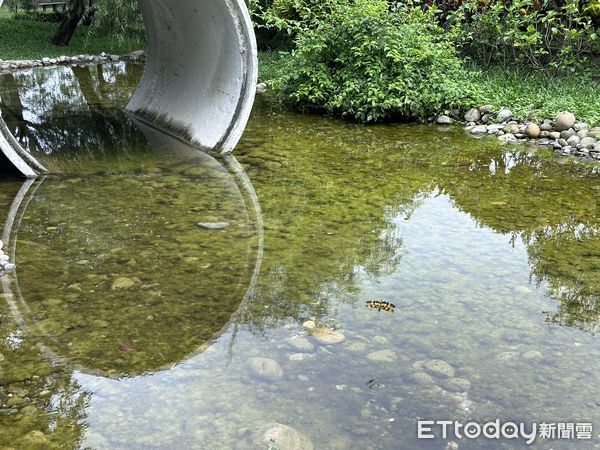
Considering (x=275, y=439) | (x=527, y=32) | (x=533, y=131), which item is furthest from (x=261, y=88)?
(x=275, y=439)

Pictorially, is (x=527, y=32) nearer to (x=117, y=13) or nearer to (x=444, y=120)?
(x=444, y=120)

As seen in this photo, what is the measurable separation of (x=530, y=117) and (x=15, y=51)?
447 inches

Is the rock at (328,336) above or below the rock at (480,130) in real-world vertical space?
above

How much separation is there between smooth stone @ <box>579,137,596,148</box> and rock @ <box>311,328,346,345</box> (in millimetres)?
4781

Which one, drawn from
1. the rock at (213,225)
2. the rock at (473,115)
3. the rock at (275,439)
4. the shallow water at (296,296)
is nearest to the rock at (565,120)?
the shallow water at (296,296)

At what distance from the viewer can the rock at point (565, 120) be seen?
298 inches

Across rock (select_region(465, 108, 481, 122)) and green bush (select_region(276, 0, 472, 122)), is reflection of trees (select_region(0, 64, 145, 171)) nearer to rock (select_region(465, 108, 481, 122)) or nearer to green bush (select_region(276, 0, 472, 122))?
green bush (select_region(276, 0, 472, 122))

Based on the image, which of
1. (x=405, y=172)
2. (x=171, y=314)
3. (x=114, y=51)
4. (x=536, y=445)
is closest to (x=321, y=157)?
(x=405, y=172)

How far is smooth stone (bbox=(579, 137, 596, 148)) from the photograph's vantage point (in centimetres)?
715

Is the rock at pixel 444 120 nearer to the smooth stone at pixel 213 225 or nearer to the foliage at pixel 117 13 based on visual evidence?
the smooth stone at pixel 213 225

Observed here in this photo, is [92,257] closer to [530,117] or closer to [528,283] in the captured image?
[528,283]

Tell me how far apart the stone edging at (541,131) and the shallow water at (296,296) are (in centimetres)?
51

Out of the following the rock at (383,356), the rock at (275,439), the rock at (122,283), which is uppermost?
the rock at (275,439)

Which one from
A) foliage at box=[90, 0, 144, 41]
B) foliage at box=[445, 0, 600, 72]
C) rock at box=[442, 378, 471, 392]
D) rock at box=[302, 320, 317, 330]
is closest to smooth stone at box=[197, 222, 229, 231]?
rock at box=[302, 320, 317, 330]
